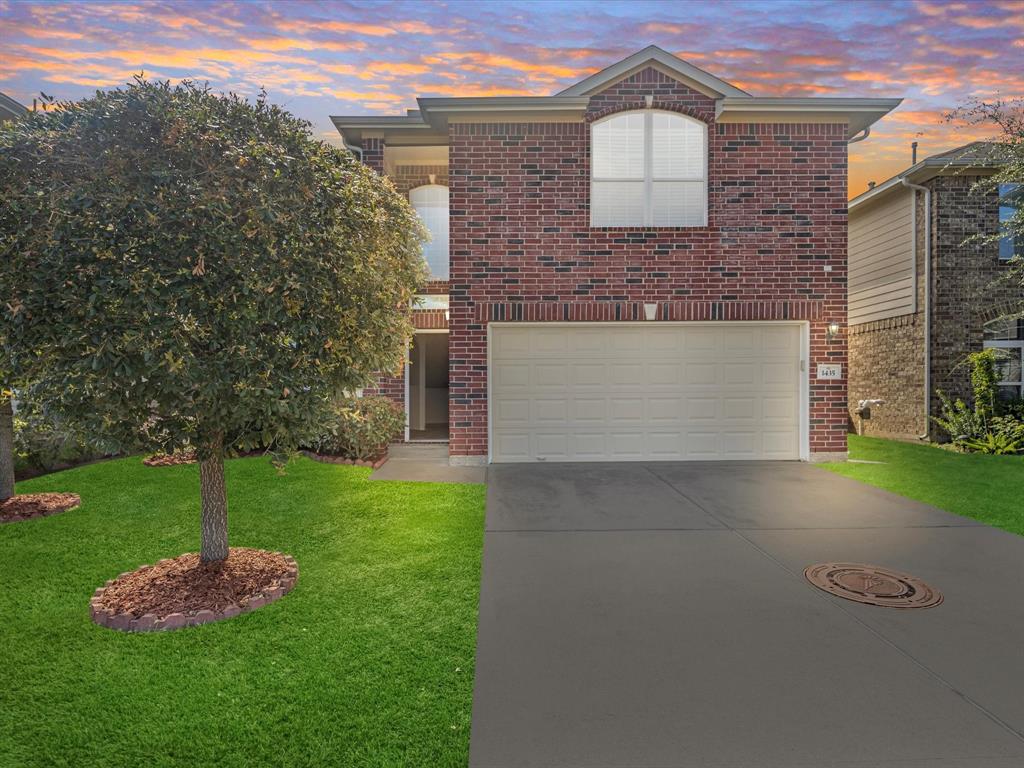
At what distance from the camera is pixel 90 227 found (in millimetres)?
3338

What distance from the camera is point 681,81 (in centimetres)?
940

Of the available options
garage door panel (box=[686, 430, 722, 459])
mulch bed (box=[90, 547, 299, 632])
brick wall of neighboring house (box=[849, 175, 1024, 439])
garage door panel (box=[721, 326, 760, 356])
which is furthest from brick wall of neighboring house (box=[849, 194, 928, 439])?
mulch bed (box=[90, 547, 299, 632])

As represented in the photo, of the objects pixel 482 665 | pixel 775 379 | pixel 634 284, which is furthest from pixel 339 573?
pixel 775 379

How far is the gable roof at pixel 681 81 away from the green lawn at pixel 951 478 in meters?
5.97

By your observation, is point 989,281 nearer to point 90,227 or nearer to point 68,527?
point 90,227

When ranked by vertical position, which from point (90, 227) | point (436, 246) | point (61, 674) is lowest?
point (61, 674)

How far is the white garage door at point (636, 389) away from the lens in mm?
9680

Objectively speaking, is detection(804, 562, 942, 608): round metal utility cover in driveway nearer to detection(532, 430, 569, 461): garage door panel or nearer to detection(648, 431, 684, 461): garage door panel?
detection(648, 431, 684, 461): garage door panel

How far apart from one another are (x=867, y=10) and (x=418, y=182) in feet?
30.6

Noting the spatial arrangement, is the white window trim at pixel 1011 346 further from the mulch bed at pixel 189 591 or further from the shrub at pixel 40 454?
the shrub at pixel 40 454

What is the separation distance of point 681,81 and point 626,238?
2.79 m

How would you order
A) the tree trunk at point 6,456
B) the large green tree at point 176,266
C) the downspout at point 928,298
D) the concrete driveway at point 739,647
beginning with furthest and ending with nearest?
the downspout at point 928,298 < the tree trunk at point 6,456 < the large green tree at point 176,266 < the concrete driveway at point 739,647

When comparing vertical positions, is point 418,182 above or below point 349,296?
above

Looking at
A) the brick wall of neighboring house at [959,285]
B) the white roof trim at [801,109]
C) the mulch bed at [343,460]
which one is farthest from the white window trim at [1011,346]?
the mulch bed at [343,460]
